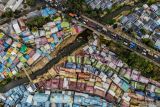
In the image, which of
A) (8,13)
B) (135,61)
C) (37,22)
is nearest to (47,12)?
(37,22)

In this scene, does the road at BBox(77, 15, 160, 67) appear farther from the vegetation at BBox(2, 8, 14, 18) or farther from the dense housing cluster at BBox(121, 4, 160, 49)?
the vegetation at BBox(2, 8, 14, 18)

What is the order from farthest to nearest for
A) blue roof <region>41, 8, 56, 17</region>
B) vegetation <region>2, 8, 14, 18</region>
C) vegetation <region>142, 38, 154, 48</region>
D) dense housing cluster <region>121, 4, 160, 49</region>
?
vegetation <region>2, 8, 14, 18</region> < blue roof <region>41, 8, 56, 17</region> < dense housing cluster <region>121, 4, 160, 49</region> < vegetation <region>142, 38, 154, 48</region>

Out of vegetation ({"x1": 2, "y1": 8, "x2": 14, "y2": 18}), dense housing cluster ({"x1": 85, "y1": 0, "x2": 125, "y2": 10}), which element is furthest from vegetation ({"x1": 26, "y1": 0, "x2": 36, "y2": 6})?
dense housing cluster ({"x1": 85, "y1": 0, "x2": 125, "y2": 10})

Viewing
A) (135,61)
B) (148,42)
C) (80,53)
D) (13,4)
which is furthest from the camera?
(13,4)

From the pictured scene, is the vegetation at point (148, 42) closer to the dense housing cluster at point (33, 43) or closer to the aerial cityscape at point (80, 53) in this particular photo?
the aerial cityscape at point (80, 53)

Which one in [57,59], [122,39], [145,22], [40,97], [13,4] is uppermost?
[13,4]

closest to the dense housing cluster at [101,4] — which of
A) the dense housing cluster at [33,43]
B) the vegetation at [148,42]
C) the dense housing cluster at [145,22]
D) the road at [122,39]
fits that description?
the road at [122,39]

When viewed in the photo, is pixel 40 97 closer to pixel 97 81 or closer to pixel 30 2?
pixel 97 81

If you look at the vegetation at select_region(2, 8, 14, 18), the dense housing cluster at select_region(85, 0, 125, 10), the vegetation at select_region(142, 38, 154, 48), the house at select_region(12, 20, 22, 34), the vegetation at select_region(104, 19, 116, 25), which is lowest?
the vegetation at select_region(142, 38, 154, 48)
